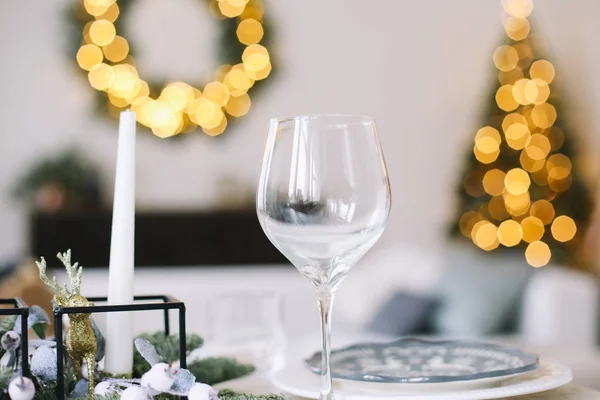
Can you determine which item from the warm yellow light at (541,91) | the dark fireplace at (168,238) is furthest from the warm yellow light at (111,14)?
the warm yellow light at (541,91)

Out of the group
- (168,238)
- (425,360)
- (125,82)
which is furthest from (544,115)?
(425,360)

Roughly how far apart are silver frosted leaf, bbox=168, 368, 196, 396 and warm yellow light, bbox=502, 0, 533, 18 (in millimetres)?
4814

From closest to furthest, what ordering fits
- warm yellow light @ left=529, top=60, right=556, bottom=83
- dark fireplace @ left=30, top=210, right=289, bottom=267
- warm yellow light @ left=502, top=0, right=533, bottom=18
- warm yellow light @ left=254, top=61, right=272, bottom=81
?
dark fireplace @ left=30, top=210, right=289, bottom=267, warm yellow light @ left=529, top=60, right=556, bottom=83, warm yellow light @ left=254, top=61, right=272, bottom=81, warm yellow light @ left=502, top=0, right=533, bottom=18

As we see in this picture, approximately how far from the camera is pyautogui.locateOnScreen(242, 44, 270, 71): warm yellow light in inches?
190

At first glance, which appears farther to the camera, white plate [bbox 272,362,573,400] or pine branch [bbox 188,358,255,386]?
pine branch [bbox 188,358,255,386]

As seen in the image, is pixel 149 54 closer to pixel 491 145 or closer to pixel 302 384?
pixel 491 145

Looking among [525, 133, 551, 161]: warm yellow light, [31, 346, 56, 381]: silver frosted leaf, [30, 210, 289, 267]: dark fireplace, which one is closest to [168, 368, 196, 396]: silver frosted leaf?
[31, 346, 56, 381]: silver frosted leaf

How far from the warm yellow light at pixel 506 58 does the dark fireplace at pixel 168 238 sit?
1.80m

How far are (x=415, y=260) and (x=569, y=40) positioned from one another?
2.43 metres

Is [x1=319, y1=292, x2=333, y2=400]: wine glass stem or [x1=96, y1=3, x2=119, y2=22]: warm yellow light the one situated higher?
[x1=96, y1=3, x2=119, y2=22]: warm yellow light

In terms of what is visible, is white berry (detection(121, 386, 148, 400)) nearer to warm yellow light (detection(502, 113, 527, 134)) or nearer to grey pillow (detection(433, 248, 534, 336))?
grey pillow (detection(433, 248, 534, 336))

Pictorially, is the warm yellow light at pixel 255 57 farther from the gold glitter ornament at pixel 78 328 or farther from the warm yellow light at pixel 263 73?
the gold glitter ornament at pixel 78 328

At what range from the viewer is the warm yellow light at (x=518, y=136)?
4.67 meters

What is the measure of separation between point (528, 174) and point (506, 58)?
2.44ft
